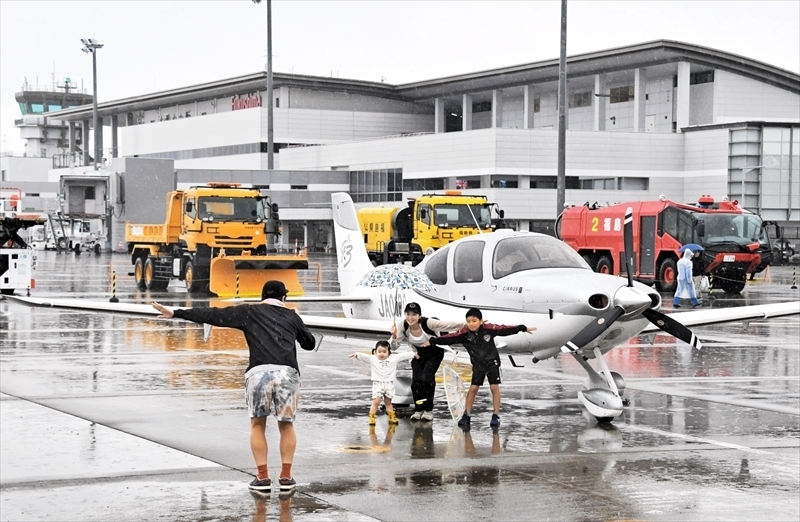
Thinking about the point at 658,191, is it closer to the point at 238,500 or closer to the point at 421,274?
the point at 421,274

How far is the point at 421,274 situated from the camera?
617 inches

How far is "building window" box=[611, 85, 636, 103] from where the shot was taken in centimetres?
7759

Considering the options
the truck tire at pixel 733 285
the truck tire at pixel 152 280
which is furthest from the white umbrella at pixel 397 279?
the truck tire at pixel 733 285

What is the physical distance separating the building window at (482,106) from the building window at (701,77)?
656 inches

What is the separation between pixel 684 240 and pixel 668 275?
1.26 m

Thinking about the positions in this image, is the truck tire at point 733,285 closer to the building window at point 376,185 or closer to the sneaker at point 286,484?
the sneaker at point 286,484

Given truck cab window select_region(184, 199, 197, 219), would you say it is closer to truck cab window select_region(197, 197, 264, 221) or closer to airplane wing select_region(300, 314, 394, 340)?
truck cab window select_region(197, 197, 264, 221)

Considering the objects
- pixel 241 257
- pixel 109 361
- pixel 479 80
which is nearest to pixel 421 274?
pixel 109 361

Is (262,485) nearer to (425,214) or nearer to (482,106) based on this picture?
(425,214)

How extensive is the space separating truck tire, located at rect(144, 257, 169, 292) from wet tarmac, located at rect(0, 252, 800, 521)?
56.8 ft

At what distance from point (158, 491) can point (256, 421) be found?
0.93 m

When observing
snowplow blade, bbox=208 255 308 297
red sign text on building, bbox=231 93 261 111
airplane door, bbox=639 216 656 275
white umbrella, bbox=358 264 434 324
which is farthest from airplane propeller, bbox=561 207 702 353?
red sign text on building, bbox=231 93 261 111

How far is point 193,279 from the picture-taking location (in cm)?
3512

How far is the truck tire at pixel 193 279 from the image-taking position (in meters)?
35.0
